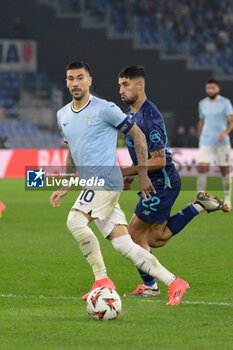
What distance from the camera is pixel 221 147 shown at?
15.0 meters

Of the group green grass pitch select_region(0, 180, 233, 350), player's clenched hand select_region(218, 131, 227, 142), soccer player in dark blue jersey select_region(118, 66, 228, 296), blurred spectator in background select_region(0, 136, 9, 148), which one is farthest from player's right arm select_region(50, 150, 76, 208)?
blurred spectator in background select_region(0, 136, 9, 148)

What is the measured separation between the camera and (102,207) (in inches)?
242

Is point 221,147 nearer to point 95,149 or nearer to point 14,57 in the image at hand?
point 95,149

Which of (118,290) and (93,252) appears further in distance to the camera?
(118,290)

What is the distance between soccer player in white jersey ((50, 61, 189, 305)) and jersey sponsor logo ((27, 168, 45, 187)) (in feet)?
5.81

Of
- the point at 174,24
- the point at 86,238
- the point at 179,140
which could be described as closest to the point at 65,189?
the point at 86,238

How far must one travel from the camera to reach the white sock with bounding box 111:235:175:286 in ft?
20.2

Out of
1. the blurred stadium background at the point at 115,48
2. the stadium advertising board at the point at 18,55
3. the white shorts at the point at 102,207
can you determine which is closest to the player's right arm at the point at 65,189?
the white shorts at the point at 102,207

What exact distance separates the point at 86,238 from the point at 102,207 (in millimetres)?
279

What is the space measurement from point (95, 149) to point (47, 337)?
1706 millimetres

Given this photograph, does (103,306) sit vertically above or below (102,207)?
below

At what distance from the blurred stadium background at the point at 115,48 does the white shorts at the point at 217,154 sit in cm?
1843

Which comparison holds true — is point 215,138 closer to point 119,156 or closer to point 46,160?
point 119,156

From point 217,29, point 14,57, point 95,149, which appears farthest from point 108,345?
point 217,29
